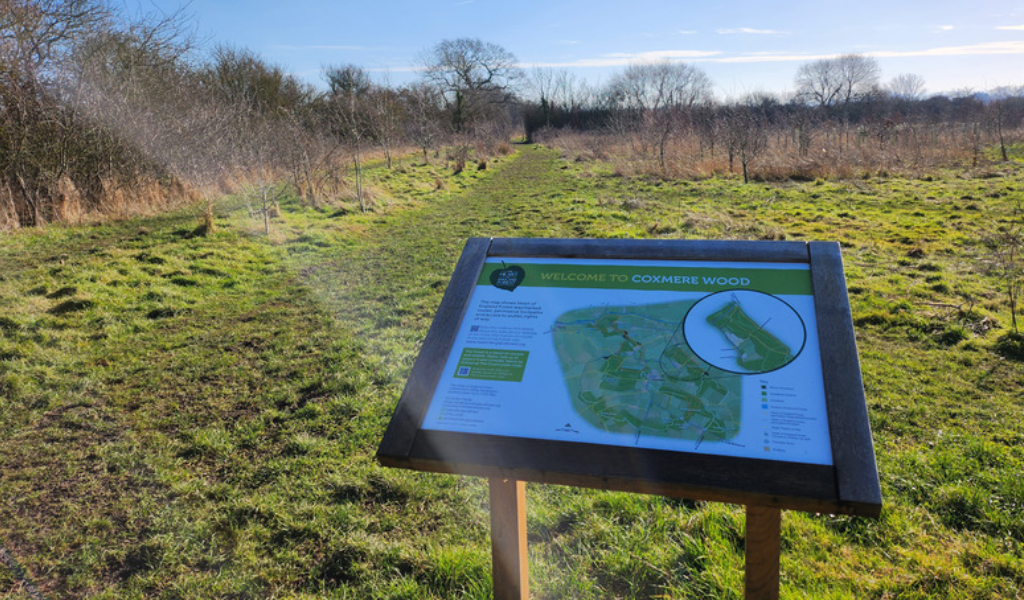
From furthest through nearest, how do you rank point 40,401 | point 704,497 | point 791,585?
point 40,401 < point 791,585 < point 704,497

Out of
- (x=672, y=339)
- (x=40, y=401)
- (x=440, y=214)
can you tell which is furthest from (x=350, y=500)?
(x=440, y=214)

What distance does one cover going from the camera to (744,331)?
183 centimetres

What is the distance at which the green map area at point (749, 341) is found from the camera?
173 centimetres

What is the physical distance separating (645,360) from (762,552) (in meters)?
0.68

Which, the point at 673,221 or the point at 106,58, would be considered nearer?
the point at 673,221

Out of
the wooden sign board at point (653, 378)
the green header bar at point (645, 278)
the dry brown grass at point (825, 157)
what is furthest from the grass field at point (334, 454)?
the dry brown grass at point (825, 157)

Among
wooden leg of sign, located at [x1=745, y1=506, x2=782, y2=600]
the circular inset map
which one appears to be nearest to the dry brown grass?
the circular inset map

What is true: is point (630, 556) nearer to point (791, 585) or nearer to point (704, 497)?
point (791, 585)

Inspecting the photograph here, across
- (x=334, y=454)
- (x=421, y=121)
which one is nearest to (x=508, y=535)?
(x=334, y=454)

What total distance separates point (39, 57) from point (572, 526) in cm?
1416

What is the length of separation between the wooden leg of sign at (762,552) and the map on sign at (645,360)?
279 mm

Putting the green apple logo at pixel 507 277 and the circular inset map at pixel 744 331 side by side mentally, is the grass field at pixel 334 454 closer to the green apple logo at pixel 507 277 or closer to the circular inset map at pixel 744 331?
the circular inset map at pixel 744 331

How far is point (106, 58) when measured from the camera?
12680mm

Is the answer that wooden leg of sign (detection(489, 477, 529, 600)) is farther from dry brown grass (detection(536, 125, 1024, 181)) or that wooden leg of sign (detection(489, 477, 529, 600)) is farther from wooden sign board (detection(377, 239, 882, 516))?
dry brown grass (detection(536, 125, 1024, 181))
